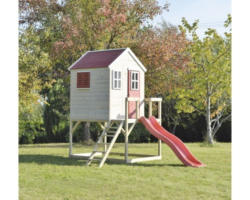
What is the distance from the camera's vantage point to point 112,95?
11500mm

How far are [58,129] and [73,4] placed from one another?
243 inches

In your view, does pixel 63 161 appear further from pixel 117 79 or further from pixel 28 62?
pixel 28 62

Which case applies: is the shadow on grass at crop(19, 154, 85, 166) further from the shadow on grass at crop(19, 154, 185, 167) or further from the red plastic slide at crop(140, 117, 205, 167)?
the red plastic slide at crop(140, 117, 205, 167)

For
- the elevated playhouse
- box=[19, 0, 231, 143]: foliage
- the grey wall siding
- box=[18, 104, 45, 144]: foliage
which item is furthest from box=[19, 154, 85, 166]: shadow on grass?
box=[18, 104, 45, 144]: foliage

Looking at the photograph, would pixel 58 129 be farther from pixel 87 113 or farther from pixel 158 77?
pixel 87 113

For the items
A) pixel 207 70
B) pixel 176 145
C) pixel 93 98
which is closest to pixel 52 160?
pixel 93 98

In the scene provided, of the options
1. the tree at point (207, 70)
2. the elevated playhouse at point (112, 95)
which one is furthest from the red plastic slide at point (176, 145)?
the tree at point (207, 70)

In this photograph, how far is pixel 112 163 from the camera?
445 inches

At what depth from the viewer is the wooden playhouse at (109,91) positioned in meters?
11.5

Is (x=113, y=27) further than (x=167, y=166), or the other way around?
(x=113, y=27)

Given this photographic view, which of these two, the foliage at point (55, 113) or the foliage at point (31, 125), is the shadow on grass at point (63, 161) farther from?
the foliage at point (55, 113)

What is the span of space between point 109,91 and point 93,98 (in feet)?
1.87

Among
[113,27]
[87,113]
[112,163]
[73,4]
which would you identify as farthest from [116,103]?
[73,4]

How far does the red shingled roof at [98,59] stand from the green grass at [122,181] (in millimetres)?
2678
